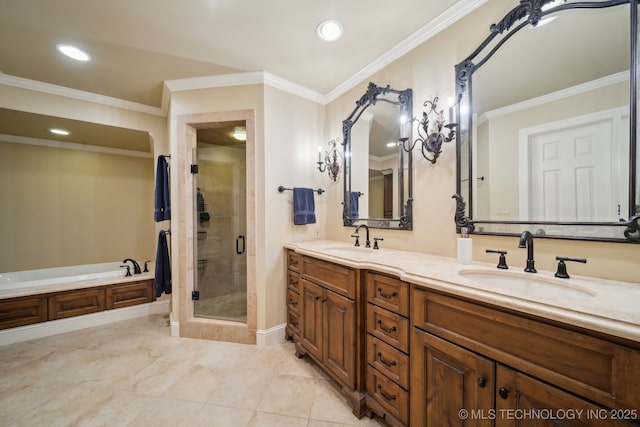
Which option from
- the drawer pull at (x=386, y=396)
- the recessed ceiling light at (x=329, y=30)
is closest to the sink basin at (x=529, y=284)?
the drawer pull at (x=386, y=396)

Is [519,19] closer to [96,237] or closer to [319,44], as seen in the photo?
[319,44]

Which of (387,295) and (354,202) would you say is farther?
(354,202)

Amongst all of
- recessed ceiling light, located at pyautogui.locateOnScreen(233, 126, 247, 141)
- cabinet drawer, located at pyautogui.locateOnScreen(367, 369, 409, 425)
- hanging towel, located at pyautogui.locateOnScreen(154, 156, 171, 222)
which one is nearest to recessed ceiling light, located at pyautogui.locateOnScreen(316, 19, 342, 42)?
recessed ceiling light, located at pyautogui.locateOnScreen(233, 126, 247, 141)

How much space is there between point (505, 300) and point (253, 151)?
6.89ft

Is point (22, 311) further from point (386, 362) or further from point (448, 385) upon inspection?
point (448, 385)

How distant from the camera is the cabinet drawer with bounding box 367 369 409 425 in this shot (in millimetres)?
1153

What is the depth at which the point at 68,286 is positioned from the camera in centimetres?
247

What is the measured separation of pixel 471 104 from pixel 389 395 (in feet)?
5.68

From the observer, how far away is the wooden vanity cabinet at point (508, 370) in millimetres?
631

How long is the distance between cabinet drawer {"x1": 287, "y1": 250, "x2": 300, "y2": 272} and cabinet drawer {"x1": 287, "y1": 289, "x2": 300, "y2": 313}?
0.22 metres

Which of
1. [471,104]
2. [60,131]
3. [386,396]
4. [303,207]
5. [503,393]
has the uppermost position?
[60,131]

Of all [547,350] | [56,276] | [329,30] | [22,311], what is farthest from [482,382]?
[56,276]

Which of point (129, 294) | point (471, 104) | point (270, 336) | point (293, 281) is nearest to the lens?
point (471, 104)

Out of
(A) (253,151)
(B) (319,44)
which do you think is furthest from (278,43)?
(A) (253,151)
